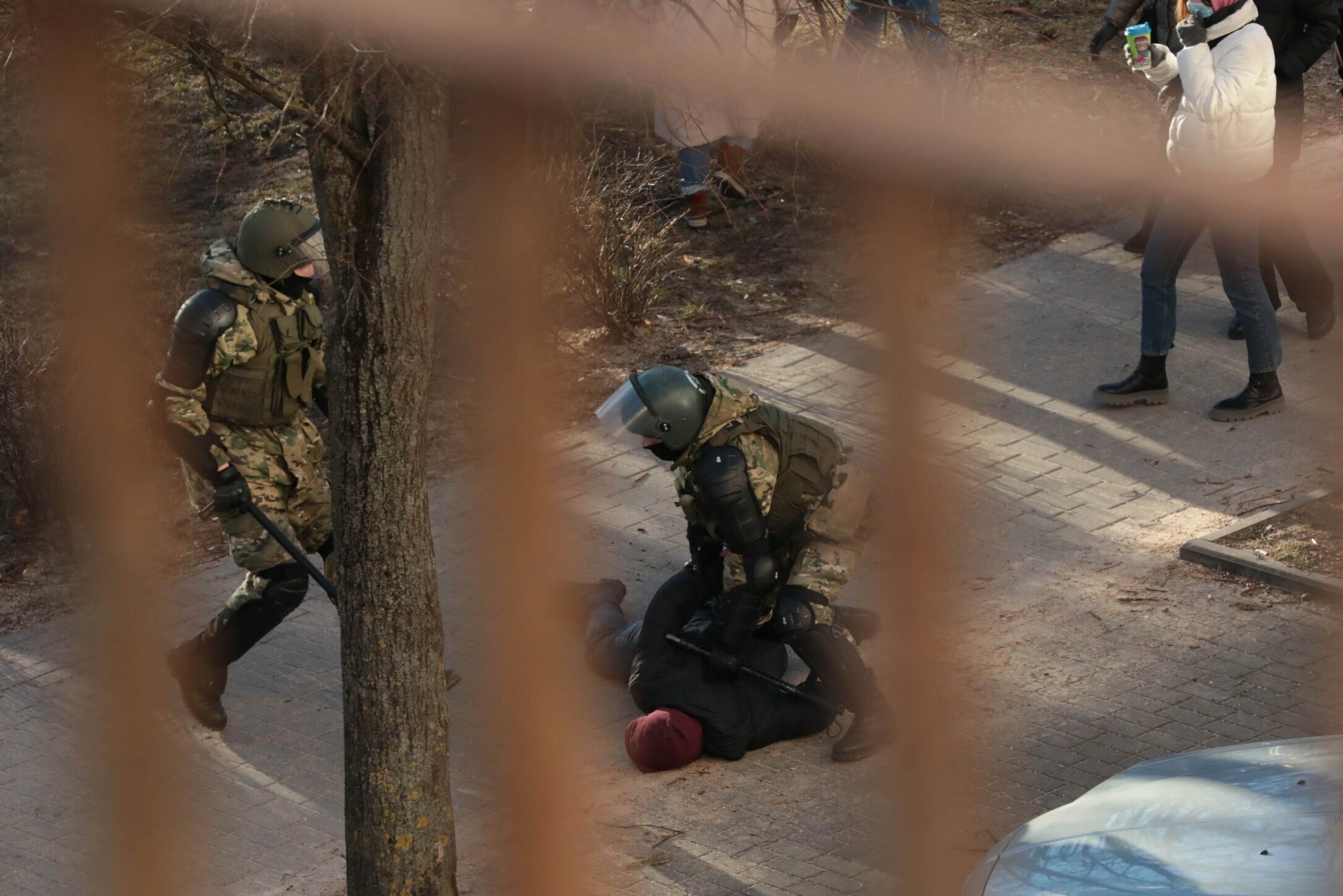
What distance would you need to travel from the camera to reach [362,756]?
4191 millimetres

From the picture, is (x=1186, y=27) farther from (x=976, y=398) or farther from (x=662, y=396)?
(x=662, y=396)

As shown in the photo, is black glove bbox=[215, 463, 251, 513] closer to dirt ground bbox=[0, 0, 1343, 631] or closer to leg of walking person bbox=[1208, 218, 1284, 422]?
dirt ground bbox=[0, 0, 1343, 631]

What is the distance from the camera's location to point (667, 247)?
9352mm

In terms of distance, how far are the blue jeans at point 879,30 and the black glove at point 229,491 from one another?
2860mm

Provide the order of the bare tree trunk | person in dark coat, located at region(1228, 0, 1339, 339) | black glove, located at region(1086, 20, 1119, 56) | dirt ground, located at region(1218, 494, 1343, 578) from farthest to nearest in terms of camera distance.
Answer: black glove, located at region(1086, 20, 1119, 56)
person in dark coat, located at region(1228, 0, 1339, 339)
dirt ground, located at region(1218, 494, 1343, 578)
the bare tree trunk

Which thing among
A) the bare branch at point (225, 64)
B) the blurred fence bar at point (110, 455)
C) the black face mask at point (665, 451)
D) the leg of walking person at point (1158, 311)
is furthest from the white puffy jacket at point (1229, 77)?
the blurred fence bar at point (110, 455)

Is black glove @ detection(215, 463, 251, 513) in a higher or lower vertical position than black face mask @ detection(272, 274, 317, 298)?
lower

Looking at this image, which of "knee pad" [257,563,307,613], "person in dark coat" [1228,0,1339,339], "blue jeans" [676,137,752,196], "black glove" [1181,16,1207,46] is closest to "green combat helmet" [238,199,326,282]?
"knee pad" [257,563,307,613]

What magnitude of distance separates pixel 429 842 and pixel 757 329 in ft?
16.2

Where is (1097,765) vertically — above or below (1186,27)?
below

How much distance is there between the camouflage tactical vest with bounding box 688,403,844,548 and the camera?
540 cm

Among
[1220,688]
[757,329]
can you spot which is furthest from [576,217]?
[1220,688]

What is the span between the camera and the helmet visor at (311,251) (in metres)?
5.54

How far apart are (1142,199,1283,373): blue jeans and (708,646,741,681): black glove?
8.90 feet
